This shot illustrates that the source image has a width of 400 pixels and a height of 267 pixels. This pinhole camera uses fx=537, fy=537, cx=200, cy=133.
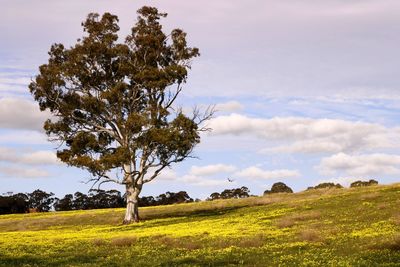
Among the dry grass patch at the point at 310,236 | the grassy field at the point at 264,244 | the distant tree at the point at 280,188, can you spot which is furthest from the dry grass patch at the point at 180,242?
the distant tree at the point at 280,188

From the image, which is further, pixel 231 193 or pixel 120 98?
pixel 231 193

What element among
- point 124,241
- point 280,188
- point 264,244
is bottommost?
point 264,244

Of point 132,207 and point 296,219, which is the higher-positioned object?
point 132,207

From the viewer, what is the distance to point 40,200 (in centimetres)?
12400

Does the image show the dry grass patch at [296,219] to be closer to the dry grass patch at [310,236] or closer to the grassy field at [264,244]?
the grassy field at [264,244]

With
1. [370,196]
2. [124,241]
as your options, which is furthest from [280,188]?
[124,241]

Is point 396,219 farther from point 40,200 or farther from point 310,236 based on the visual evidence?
point 40,200

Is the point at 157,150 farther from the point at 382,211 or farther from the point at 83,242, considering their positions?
the point at 382,211

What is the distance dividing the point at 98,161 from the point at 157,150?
632 centimetres

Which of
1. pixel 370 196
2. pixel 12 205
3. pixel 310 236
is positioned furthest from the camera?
pixel 12 205

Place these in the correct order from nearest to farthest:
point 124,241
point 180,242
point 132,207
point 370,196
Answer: point 180,242 < point 124,241 < point 370,196 < point 132,207

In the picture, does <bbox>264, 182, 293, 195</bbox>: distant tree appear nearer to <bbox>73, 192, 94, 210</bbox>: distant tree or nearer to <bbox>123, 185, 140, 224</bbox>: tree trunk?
<bbox>73, 192, 94, 210</bbox>: distant tree

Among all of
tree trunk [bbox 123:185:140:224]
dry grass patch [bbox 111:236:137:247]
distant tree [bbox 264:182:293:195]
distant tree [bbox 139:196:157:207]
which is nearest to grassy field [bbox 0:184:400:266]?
dry grass patch [bbox 111:236:137:247]

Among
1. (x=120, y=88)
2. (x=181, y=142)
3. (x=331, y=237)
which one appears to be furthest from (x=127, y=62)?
(x=331, y=237)
